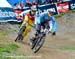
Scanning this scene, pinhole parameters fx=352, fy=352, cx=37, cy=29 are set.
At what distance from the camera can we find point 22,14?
23.3 meters

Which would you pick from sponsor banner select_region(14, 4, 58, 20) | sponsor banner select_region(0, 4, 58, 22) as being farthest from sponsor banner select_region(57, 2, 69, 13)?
sponsor banner select_region(0, 4, 58, 22)

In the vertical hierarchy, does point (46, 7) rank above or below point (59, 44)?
below

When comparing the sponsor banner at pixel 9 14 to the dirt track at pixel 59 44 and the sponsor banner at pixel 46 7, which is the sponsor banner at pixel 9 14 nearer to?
the sponsor banner at pixel 46 7

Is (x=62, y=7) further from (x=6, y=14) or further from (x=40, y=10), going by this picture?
(x=6, y=14)

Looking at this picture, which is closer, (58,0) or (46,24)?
(46,24)

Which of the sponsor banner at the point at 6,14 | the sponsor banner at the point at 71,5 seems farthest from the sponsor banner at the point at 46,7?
the sponsor banner at the point at 6,14

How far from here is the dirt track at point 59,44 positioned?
44.6ft

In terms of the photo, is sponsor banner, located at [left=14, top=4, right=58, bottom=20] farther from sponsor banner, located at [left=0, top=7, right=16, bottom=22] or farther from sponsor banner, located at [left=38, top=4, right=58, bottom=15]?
sponsor banner, located at [left=0, top=7, right=16, bottom=22]

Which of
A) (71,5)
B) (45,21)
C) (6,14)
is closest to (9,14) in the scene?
(6,14)

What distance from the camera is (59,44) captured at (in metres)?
18.4

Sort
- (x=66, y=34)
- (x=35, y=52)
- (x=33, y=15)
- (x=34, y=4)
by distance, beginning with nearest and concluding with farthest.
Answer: (x=35, y=52)
(x=33, y=15)
(x=66, y=34)
(x=34, y=4)

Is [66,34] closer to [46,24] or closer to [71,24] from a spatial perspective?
[71,24]

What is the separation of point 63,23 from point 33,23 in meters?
9.56

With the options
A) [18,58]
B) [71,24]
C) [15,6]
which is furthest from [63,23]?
[18,58]
